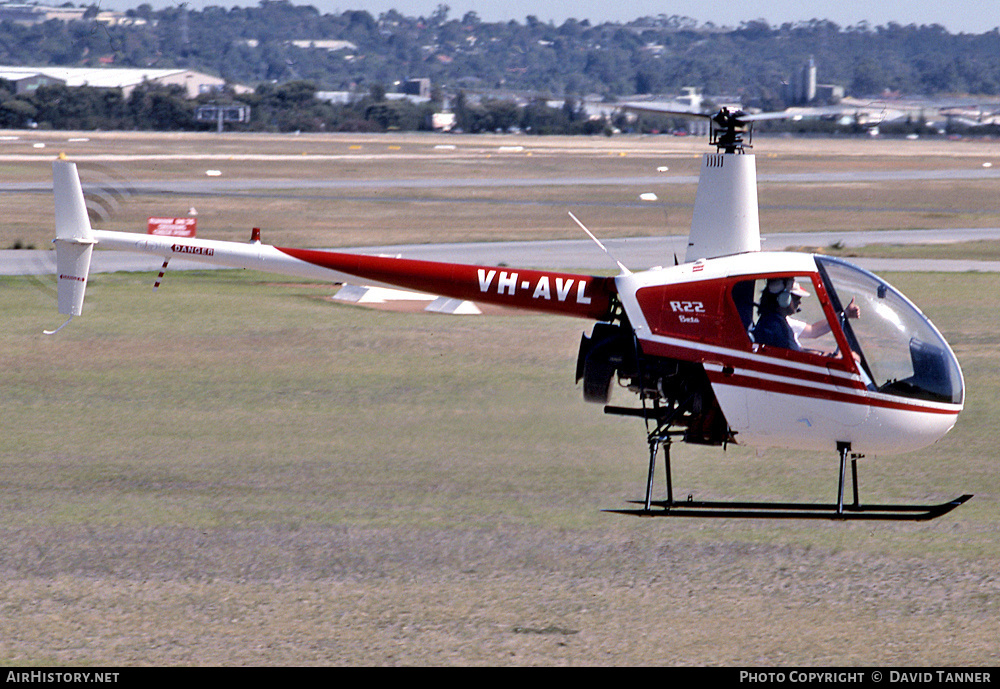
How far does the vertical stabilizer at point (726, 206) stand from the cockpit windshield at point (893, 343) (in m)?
1.25

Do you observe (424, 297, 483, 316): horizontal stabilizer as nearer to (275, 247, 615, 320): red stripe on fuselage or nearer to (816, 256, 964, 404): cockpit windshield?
(275, 247, 615, 320): red stripe on fuselage

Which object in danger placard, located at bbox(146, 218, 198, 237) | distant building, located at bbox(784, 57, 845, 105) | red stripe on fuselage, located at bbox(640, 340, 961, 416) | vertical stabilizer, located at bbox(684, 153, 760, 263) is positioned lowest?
red stripe on fuselage, located at bbox(640, 340, 961, 416)

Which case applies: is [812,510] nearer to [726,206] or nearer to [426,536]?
[726,206]

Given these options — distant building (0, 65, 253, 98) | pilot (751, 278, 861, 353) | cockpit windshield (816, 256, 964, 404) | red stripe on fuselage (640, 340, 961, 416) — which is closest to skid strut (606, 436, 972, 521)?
red stripe on fuselage (640, 340, 961, 416)

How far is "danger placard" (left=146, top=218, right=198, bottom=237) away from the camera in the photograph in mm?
15984

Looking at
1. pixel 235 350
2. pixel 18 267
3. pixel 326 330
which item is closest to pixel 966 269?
pixel 326 330

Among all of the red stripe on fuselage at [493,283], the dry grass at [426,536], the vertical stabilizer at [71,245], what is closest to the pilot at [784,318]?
the red stripe on fuselage at [493,283]

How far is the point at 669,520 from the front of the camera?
14039 millimetres

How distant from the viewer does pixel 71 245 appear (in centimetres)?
1588

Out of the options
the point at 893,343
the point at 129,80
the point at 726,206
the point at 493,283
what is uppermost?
the point at 129,80

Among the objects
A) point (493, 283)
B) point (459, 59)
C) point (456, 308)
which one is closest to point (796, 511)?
point (493, 283)

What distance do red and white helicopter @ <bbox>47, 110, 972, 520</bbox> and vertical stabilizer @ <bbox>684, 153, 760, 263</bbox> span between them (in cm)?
1

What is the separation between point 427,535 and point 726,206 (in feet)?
17.7

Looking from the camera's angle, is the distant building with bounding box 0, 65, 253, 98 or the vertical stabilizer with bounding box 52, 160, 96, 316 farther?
the distant building with bounding box 0, 65, 253, 98
